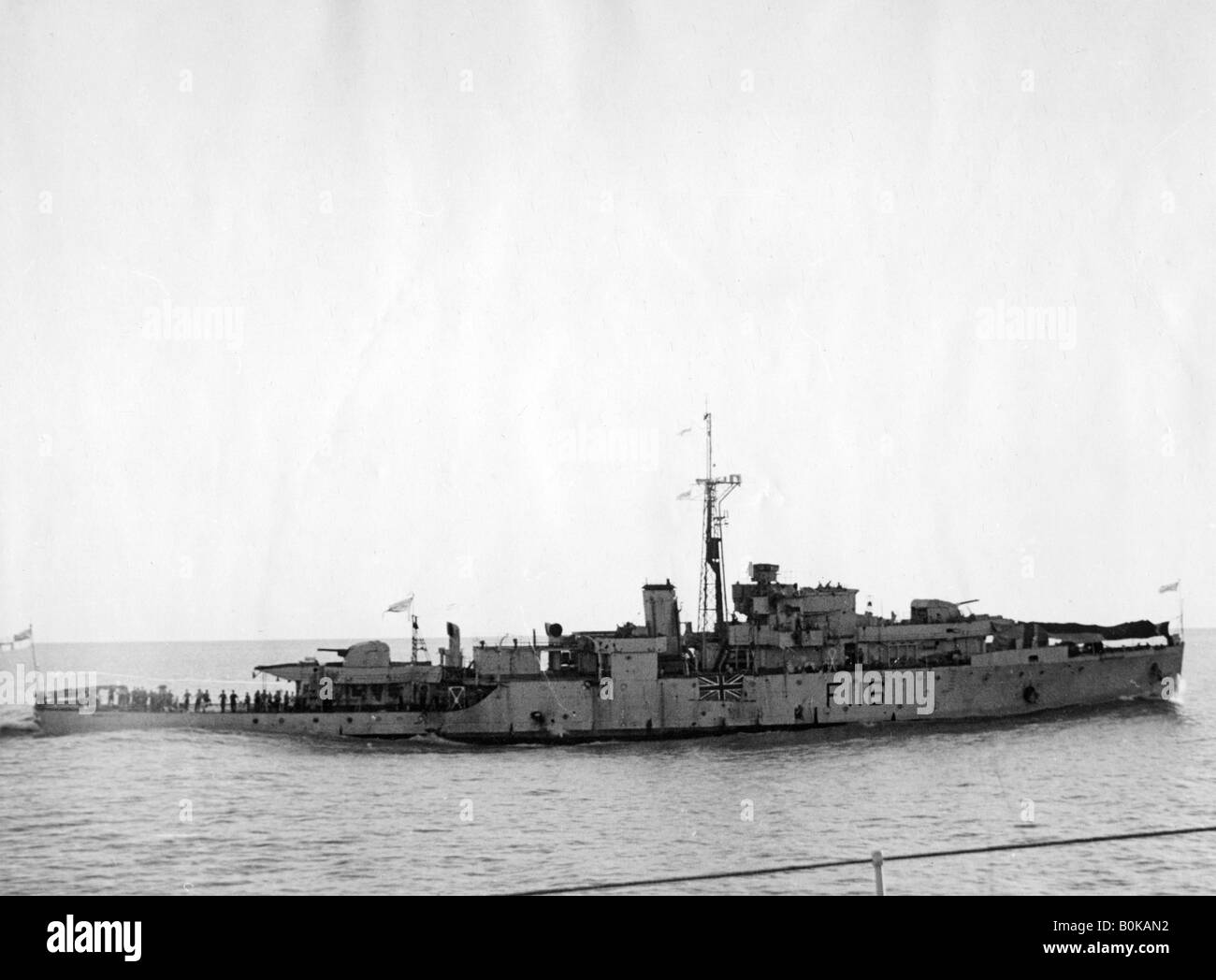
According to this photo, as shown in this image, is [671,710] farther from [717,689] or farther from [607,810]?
[607,810]

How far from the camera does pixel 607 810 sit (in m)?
28.2

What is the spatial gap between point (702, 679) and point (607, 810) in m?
12.5

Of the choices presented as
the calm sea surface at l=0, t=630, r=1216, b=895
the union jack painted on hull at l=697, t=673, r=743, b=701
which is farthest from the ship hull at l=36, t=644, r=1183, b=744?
the calm sea surface at l=0, t=630, r=1216, b=895

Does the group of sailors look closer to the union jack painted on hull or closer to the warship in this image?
the warship

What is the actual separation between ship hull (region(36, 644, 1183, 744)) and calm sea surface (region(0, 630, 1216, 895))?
3.32 ft

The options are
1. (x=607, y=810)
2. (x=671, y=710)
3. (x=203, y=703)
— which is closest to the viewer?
(x=607, y=810)

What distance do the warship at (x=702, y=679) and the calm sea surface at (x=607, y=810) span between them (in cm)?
119

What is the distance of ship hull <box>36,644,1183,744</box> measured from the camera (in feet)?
131

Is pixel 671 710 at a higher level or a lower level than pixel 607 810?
higher

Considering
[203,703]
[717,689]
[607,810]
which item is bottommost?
[607,810]

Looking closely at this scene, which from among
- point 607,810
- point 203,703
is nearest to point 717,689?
point 607,810
